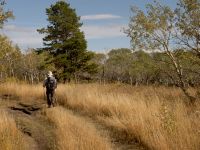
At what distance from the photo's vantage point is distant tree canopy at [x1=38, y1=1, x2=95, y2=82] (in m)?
41.6

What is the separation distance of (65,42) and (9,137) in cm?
3273

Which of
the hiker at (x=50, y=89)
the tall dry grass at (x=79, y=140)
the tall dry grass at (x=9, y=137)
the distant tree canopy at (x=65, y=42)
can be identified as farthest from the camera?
the distant tree canopy at (x=65, y=42)

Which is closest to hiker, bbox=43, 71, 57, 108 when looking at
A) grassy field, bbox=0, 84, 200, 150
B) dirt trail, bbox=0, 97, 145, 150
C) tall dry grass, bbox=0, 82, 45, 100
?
dirt trail, bbox=0, 97, 145, 150

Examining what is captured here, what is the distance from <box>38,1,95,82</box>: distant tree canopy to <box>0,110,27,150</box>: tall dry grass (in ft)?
99.0

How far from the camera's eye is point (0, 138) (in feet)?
30.9

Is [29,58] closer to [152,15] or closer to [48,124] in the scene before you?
[152,15]

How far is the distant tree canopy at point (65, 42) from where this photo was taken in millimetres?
41562

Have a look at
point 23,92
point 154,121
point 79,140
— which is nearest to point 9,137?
point 79,140

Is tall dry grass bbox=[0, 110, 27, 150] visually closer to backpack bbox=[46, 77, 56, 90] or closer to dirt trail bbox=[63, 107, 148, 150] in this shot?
dirt trail bbox=[63, 107, 148, 150]

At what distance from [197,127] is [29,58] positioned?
7792 cm

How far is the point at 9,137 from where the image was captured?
32.0 feet

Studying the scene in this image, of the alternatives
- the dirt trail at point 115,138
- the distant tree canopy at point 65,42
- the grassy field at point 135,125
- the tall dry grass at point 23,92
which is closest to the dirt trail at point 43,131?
the dirt trail at point 115,138

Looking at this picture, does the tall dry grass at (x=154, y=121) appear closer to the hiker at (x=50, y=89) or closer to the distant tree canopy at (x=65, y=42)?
the hiker at (x=50, y=89)

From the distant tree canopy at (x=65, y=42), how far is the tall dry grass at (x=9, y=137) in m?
30.2
